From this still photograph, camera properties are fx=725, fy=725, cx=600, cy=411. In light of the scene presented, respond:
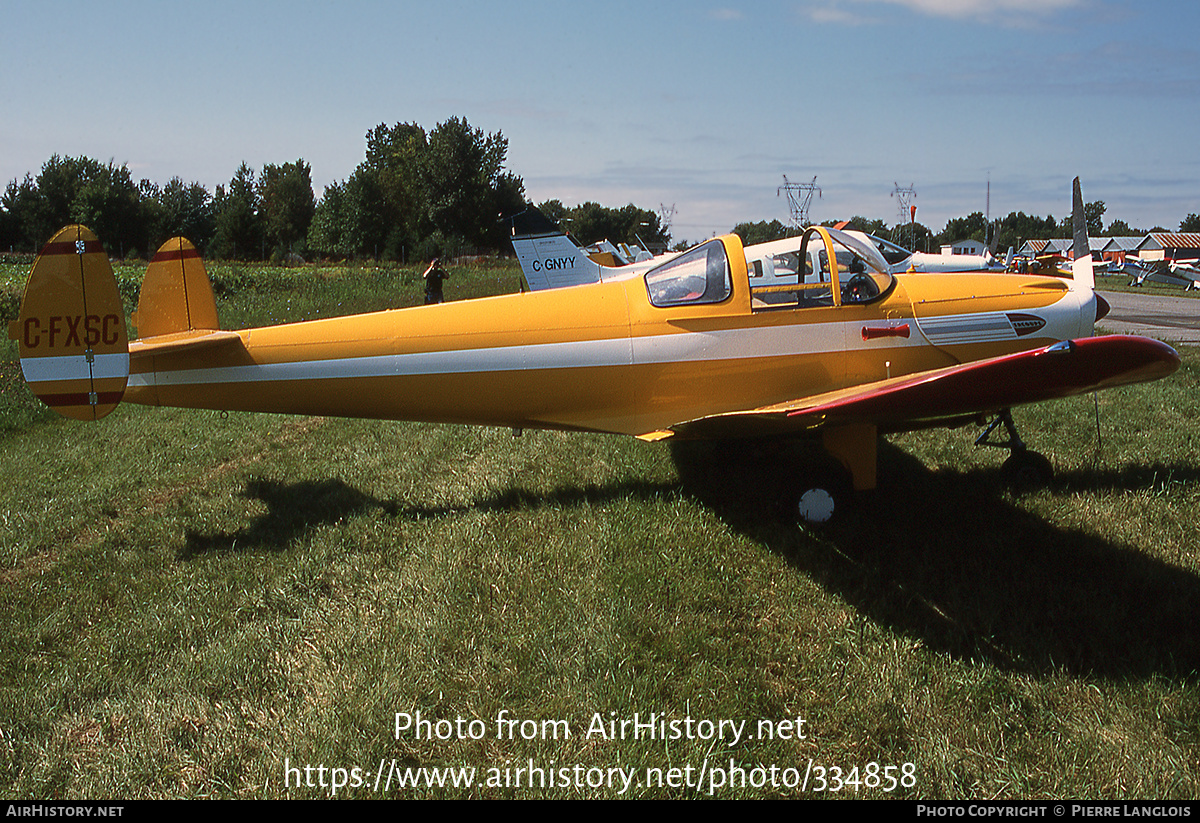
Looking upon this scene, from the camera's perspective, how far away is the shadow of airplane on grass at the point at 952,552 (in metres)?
3.58

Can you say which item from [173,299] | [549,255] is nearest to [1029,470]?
[173,299]

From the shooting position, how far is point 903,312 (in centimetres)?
520

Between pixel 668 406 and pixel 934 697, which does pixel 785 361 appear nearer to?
pixel 668 406

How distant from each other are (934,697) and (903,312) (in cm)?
287

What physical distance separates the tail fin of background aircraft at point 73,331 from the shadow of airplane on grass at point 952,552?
3.96ft

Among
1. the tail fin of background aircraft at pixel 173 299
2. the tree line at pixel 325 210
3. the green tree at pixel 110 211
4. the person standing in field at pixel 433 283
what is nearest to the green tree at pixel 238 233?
the tree line at pixel 325 210

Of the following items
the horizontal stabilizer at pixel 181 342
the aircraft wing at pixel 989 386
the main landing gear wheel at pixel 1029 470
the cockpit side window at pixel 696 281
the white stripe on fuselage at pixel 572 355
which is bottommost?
the main landing gear wheel at pixel 1029 470

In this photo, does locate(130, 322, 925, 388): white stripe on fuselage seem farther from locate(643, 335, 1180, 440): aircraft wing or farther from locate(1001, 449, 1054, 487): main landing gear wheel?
locate(1001, 449, 1054, 487): main landing gear wheel

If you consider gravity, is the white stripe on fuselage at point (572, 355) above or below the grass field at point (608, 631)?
above

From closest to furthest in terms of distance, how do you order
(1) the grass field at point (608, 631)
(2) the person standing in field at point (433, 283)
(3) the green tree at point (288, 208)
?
(1) the grass field at point (608, 631), (2) the person standing in field at point (433, 283), (3) the green tree at point (288, 208)

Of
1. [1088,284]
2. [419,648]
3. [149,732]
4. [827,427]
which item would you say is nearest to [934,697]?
[827,427]

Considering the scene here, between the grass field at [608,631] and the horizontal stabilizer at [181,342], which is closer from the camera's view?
the grass field at [608,631]

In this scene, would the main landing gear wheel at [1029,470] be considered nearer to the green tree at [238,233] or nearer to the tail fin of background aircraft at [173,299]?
the tail fin of background aircraft at [173,299]

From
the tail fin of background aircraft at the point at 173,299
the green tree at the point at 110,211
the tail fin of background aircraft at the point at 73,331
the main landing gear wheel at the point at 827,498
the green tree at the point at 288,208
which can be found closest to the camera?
the tail fin of background aircraft at the point at 73,331
